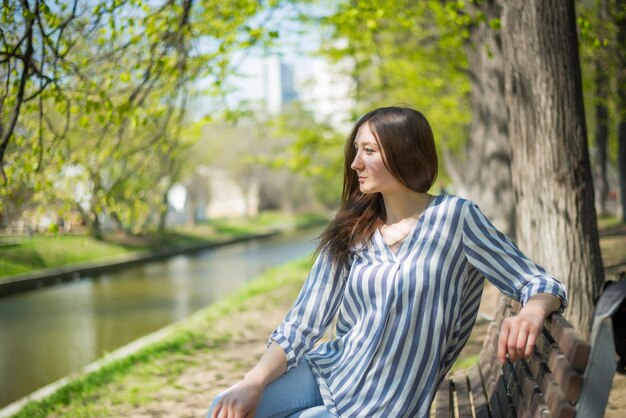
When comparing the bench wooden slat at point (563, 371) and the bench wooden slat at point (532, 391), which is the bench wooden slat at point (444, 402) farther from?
the bench wooden slat at point (563, 371)

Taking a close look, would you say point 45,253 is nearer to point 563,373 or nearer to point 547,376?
point 547,376

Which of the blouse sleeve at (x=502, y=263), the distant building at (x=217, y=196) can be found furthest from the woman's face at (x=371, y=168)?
the distant building at (x=217, y=196)

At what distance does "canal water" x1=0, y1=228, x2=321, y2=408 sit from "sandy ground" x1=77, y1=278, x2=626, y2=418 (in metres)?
2.28

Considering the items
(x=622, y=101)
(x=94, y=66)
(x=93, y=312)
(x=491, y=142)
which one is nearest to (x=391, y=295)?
(x=94, y=66)

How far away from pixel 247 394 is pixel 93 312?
1419cm

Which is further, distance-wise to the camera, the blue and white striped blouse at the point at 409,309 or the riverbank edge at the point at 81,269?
the riverbank edge at the point at 81,269

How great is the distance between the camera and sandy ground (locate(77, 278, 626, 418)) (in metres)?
5.66

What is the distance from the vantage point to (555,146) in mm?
4301

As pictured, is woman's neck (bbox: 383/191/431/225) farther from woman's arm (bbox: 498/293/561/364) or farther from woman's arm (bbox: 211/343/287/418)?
woman's arm (bbox: 211/343/287/418)

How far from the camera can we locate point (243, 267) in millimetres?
25125

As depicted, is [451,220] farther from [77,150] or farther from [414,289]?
[77,150]

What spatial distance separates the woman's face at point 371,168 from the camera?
2.52 metres

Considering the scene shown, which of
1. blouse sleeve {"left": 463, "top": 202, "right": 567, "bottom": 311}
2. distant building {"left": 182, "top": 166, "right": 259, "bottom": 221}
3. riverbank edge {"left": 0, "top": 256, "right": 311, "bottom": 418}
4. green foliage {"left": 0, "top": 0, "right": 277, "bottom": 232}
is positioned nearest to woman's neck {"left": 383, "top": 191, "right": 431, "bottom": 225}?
blouse sleeve {"left": 463, "top": 202, "right": 567, "bottom": 311}

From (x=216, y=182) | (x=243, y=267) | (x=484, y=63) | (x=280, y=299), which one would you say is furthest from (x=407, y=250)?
(x=216, y=182)
